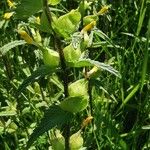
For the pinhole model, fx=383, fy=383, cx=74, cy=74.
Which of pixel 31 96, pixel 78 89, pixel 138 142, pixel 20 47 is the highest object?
pixel 78 89

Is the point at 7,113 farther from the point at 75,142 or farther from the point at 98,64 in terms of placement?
the point at 98,64

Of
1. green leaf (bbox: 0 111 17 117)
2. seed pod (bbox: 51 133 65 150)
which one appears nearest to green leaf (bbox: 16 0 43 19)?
seed pod (bbox: 51 133 65 150)

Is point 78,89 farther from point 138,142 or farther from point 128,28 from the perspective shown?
point 128,28

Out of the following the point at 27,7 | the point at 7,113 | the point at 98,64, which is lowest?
the point at 7,113

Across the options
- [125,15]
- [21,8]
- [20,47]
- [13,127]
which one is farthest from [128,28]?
[21,8]

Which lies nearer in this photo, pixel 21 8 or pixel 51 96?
pixel 21 8

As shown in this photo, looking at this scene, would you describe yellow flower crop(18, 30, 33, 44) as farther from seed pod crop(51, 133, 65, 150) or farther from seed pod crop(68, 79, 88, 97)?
seed pod crop(51, 133, 65, 150)

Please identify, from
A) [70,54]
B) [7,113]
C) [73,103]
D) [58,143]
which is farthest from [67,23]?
[7,113]

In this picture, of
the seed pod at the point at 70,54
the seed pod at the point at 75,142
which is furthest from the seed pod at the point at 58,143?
the seed pod at the point at 70,54
